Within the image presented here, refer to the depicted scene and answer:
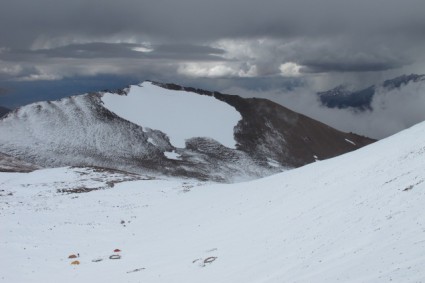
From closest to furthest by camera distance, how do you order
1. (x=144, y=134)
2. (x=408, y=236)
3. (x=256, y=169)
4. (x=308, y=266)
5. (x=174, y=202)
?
1. (x=408, y=236)
2. (x=308, y=266)
3. (x=174, y=202)
4. (x=256, y=169)
5. (x=144, y=134)

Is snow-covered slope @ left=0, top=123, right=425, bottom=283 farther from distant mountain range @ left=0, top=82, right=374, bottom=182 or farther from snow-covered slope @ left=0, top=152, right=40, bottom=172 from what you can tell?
distant mountain range @ left=0, top=82, right=374, bottom=182

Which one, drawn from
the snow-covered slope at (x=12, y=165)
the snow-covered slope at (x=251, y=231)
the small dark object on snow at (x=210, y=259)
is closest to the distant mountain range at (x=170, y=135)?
the snow-covered slope at (x=12, y=165)

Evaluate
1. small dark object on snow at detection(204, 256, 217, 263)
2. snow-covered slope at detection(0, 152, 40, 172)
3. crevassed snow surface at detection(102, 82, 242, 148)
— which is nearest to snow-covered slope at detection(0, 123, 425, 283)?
small dark object on snow at detection(204, 256, 217, 263)

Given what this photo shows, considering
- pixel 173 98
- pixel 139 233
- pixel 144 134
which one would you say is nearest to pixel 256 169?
pixel 144 134

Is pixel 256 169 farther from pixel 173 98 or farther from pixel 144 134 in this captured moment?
pixel 173 98

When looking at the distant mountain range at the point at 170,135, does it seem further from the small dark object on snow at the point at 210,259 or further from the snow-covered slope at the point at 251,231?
the small dark object on snow at the point at 210,259

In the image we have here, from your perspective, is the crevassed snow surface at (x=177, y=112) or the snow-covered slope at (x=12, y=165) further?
the crevassed snow surface at (x=177, y=112)

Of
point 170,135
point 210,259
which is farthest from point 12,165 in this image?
point 210,259
